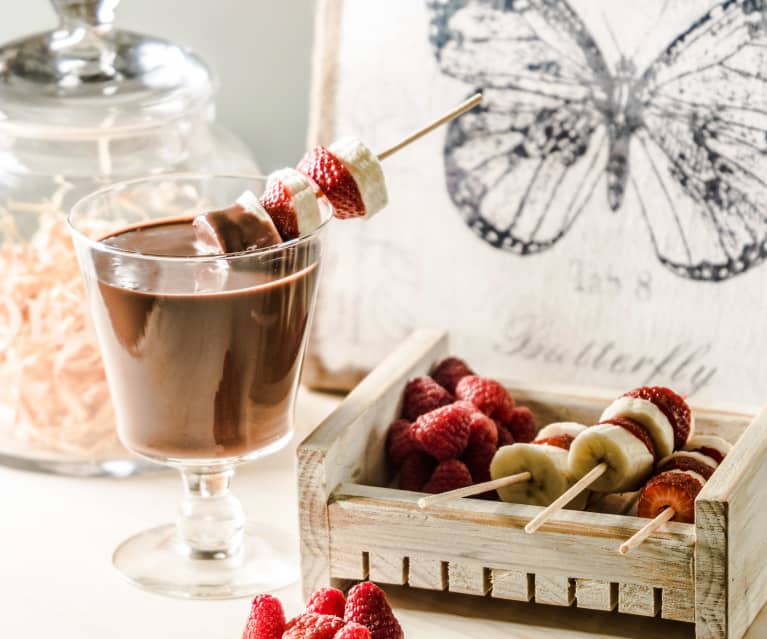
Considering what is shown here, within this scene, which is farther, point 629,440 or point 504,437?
point 504,437

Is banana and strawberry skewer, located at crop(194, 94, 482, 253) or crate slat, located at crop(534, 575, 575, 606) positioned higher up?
banana and strawberry skewer, located at crop(194, 94, 482, 253)

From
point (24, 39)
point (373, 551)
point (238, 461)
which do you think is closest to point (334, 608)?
point (373, 551)

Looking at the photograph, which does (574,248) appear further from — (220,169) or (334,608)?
(334,608)

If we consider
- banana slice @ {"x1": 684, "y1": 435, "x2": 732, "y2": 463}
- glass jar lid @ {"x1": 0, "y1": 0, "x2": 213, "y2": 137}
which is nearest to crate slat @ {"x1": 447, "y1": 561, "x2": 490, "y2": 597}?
banana slice @ {"x1": 684, "y1": 435, "x2": 732, "y2": 463}

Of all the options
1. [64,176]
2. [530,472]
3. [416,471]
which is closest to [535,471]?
[530,472]

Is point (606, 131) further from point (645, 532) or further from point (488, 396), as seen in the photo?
point (645, 532)

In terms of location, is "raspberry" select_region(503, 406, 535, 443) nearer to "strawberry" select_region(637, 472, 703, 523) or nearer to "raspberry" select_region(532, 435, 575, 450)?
"raspberry" select_region(532, 435, 575, 450)

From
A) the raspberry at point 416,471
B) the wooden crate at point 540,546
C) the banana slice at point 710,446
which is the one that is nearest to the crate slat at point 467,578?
the wooden crate at point 540,546
